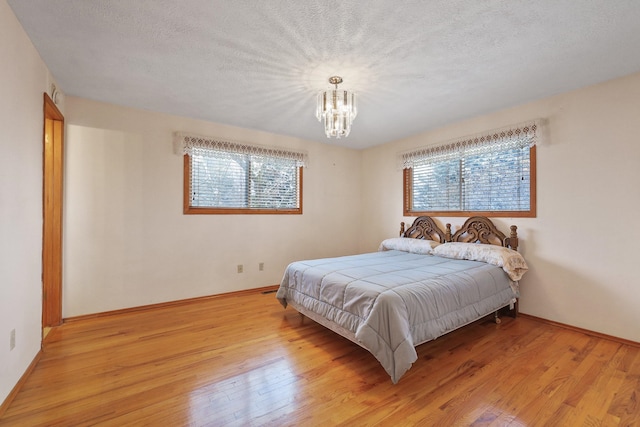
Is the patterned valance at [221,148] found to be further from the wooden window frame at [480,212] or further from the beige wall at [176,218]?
the wooden window frame at [480,212]

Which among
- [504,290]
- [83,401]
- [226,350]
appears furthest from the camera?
[504,290]

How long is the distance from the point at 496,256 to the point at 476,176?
3.84 feet

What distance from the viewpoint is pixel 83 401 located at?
66.9 inches

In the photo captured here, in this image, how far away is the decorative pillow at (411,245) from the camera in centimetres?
369

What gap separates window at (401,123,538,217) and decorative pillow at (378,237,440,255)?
0.51m

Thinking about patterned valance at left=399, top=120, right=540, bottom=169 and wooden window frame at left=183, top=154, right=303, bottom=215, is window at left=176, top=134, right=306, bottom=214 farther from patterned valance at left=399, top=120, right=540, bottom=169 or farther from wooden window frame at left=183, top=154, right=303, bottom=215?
patterned valance at left=399, top=120, right=540, bottom=169

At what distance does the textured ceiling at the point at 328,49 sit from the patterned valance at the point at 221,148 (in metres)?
0.48

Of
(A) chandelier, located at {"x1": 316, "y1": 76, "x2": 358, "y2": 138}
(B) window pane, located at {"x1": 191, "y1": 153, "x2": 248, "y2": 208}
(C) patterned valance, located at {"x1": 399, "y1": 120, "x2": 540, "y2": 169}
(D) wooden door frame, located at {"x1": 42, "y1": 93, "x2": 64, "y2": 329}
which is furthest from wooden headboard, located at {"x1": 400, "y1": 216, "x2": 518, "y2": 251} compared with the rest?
(D) wooden door frame, located at {"x1": 42, "y1": 93, "x2": 64, "y2": 329}

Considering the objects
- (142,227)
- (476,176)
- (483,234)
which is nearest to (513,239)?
(483,234)

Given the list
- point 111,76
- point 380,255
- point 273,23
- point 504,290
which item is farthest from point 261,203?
point 504,290

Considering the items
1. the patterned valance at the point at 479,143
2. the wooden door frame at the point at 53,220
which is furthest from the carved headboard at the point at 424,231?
the wooden door frame at the point at 53,220

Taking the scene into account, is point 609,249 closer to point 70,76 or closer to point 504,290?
point 504,290

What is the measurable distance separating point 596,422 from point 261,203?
3.79 m

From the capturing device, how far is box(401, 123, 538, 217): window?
3.16 m
